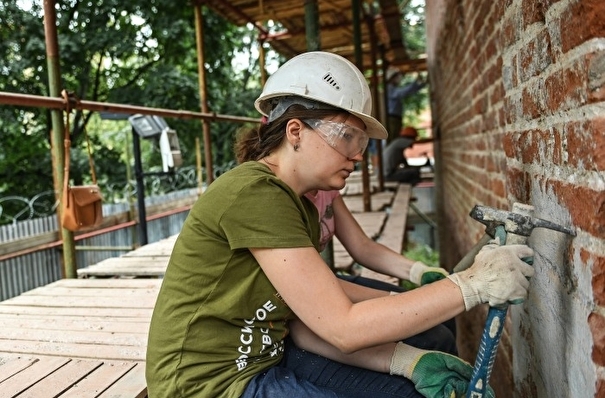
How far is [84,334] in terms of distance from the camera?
262 centimetres

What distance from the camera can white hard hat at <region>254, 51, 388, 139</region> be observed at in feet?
5.72

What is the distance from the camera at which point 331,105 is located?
5.74 feet

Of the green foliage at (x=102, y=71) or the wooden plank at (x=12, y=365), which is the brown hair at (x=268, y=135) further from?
the green foliage at (x=102, y=71)

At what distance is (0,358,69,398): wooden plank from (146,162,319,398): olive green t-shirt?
0.63 m

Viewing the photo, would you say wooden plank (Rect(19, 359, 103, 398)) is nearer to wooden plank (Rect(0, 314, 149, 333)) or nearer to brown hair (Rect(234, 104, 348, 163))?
wooden plank (Rect(0, 314, 149, 333))

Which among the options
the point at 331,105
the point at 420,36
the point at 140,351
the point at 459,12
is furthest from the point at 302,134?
the point at 420,36

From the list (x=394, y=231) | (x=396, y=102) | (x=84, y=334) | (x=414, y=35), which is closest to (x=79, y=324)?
(x=84, y=334)

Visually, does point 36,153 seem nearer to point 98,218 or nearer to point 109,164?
point 109,164

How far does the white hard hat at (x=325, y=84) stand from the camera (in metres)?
1.74

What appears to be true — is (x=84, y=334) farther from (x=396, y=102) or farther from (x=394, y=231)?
(x=396, y=102)

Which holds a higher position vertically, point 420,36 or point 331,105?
point 420,36

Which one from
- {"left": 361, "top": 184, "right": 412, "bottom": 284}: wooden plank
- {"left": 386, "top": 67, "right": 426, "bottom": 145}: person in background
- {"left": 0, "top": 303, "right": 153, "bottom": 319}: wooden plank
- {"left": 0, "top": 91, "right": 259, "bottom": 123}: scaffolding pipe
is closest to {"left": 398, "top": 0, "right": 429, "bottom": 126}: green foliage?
{"left": 386, "top": 67, "right": 426, "bottom": 145}: person in background

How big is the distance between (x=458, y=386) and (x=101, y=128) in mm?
15660

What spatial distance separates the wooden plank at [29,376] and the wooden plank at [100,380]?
0.59 feet
